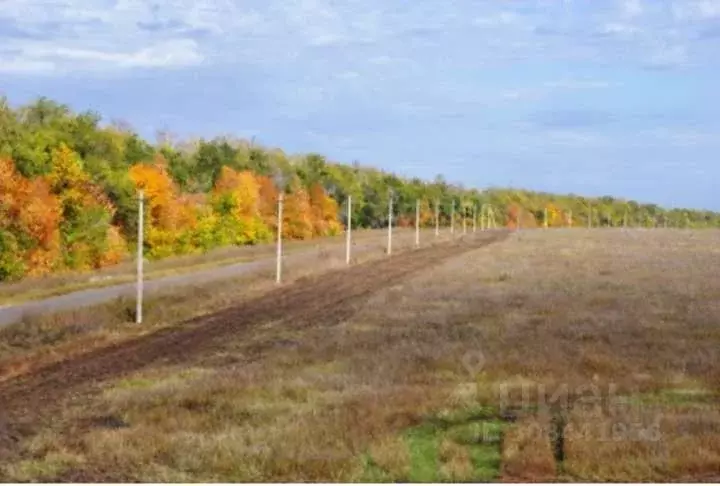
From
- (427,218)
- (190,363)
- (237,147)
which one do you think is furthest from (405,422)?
(427,218)

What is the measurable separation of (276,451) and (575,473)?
2.72 metres

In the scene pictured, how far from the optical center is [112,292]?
1337 inches

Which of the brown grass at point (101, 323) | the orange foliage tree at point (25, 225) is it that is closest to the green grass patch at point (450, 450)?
the brown grass at point (101, 323)

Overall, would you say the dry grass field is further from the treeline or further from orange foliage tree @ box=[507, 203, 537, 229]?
orange foliage tree @ box=[507, 203, 537, 229]

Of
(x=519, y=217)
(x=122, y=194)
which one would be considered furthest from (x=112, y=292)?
(x=519, y=217)

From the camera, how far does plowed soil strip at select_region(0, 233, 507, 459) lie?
14547mm

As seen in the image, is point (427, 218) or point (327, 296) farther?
point (427, 218)

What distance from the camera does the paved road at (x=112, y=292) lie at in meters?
27.4

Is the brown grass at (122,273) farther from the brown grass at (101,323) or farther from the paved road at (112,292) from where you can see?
the brown grass at (101,323)

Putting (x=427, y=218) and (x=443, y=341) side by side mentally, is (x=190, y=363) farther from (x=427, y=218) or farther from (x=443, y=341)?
(x=427, y=218)

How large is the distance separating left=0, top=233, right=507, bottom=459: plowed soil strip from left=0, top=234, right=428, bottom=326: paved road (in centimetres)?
336

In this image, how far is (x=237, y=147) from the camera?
9600 cm

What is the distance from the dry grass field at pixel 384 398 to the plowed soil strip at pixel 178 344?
0.21 ft

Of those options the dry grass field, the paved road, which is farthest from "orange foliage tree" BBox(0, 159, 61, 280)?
the dry grass field
